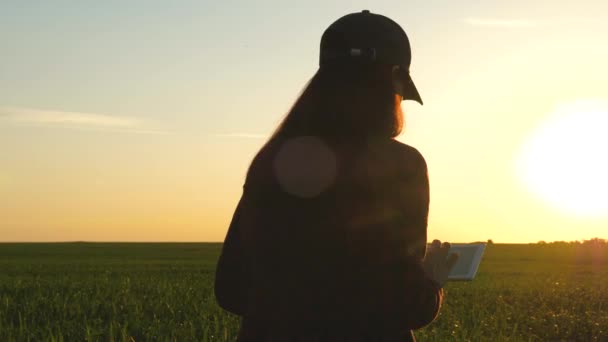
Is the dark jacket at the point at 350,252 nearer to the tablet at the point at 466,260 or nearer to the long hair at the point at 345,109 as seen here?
the long hair at the point at 345,109

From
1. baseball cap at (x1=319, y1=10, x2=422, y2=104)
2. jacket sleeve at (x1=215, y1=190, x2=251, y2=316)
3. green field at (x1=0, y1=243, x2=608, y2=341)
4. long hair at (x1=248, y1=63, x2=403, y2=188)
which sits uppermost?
baseball cap at (x1=319, y1=10, x2=422, y2=104)

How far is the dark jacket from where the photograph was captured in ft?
9.29

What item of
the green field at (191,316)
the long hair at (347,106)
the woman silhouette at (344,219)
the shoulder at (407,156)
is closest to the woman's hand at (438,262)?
the woman silhouette at (344,219)

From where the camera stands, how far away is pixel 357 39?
3113 millimetres

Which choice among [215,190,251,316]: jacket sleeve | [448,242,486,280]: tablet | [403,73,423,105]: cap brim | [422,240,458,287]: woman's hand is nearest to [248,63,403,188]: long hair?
[403,73,423,105]: cap brim

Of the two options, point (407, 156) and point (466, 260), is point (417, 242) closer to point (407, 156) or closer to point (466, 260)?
point (407, 156)

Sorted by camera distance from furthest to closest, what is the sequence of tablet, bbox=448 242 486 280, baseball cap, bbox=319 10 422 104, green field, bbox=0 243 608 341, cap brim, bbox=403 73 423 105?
green field, bbox=0 243 608 341
tablet, bbox=448 242 486 280
cap brim, bbox=403 73 423 105
baseball cap, bbox=319 10 422 104

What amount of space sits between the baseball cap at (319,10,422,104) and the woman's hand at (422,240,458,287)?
56 centimetres

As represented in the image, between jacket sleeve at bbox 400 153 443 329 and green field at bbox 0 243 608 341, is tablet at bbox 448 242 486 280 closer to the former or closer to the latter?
jacket sleeve at bbox 400 153 443 329

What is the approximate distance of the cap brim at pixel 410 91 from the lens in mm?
3207

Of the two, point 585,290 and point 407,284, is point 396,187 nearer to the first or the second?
point 407,284

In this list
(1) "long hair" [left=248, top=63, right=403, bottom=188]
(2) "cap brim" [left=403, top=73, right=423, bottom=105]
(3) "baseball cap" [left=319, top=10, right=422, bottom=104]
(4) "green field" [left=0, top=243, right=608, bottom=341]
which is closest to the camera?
(1) "long hair" [left=248, top=63, right=403, bottom=188]

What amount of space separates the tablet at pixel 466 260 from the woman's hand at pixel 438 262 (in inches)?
3.0

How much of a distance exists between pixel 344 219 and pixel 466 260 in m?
0.85
